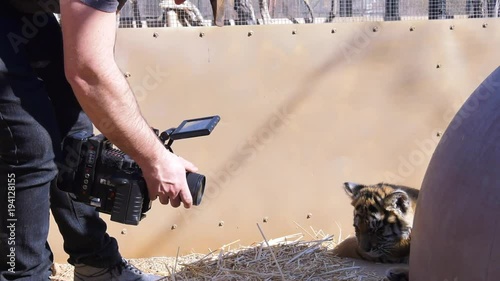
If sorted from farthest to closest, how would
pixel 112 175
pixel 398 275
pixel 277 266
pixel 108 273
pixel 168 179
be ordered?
1. pixel 277 266
2. pixel 108 273
3. pixel 398 275
4. pixel 112 175
5. pixel 168 179

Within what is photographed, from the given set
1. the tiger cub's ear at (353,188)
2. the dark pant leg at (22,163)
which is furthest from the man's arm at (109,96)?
the tiger cub's ear at (353,188)

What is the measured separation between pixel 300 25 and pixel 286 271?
1.85 metres

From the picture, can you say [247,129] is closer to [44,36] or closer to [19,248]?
[44,36]

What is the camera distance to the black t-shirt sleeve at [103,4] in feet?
7.89

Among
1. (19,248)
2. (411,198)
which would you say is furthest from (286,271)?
(19,248)

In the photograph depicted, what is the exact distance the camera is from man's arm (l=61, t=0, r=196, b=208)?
2420mm

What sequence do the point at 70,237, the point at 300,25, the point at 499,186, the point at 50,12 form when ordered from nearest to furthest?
the point at 499,186
the point at 50,12
the point at 70,237
the point at 300,25

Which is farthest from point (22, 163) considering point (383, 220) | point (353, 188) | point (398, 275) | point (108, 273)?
point (383, 220)

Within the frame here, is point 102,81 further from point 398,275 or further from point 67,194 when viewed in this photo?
point 398,275

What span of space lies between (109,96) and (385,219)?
8.05 feet

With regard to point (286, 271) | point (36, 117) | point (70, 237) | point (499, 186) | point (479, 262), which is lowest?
point (286, 271)

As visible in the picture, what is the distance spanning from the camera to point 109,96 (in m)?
2.49

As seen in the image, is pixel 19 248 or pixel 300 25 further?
pixel 300 25

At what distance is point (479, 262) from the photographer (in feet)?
7.64
